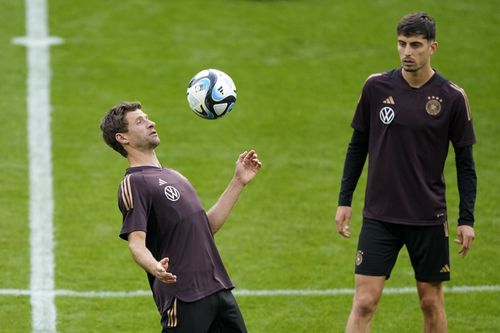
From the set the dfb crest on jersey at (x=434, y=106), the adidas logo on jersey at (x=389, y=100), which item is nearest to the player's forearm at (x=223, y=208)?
the adidas logo on jersey at (x=389, y=100)

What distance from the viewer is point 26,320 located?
9.59m

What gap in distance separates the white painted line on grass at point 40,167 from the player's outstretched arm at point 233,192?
275 centimetres

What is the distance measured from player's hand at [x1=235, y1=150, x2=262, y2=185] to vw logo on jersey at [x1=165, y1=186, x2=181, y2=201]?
1.95ft

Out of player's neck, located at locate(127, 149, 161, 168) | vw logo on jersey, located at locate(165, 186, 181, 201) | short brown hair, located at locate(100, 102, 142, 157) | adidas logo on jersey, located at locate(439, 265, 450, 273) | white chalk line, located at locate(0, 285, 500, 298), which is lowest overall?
white chalk line, located at locate(0, 285, 500, 298)

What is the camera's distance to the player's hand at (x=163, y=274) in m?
6.46

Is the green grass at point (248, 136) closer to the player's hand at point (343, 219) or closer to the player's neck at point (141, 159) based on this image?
the player's hand at point (343, 219)

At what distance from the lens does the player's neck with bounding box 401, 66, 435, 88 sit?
7.82 m


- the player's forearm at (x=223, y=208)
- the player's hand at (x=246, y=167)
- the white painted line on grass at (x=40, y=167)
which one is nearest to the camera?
the player's forearm at (x=223, y=208)

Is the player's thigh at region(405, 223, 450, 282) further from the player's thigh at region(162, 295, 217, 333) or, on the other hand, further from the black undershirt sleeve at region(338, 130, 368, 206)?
the player's thigh at region(162, 295, 217, 333)

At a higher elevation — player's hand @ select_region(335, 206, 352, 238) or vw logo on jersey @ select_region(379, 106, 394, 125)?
vw logo on jersey @ select_region(379, 106, 394, 125)

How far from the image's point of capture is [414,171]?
7824 mm

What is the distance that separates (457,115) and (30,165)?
7524 mm

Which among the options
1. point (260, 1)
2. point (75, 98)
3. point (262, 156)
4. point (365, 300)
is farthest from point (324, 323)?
point (260, 1)

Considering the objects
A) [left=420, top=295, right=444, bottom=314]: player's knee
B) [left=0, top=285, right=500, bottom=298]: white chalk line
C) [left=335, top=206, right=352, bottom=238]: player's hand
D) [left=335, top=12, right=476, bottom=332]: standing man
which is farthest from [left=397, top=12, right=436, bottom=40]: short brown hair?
[left=0, top=285, right=500, bottom=298]: white chalk line
